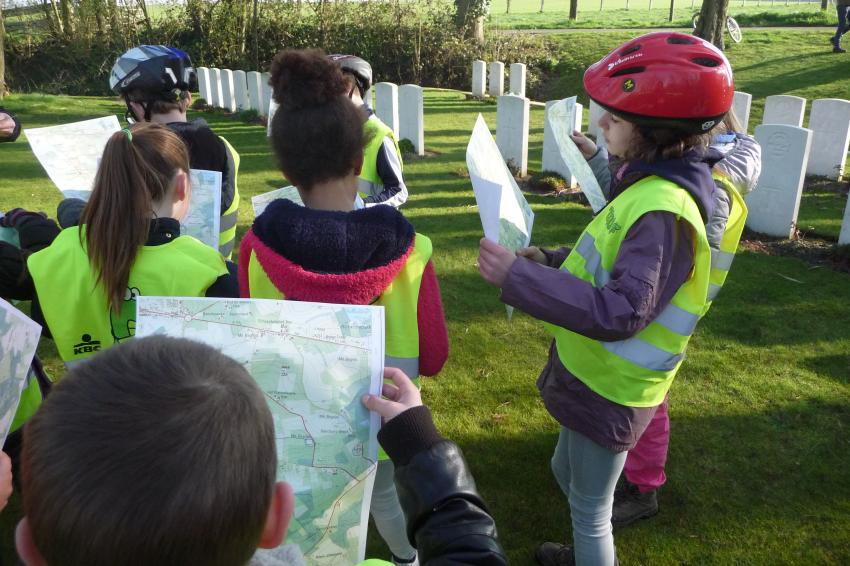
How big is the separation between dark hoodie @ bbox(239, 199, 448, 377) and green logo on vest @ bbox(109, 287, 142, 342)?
512mm

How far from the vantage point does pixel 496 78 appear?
15.7 meters

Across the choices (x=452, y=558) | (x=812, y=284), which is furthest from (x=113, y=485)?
(x=812, y=284)

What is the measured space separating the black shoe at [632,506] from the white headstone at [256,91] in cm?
1273

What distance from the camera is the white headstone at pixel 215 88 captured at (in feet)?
51.6

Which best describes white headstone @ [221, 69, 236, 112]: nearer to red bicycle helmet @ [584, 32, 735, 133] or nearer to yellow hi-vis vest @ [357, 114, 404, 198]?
yellow hi-vis vest @ [357, 114, 404, 198]

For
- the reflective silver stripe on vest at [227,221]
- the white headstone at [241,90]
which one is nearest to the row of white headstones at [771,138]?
the reflective silver stripe on vest at [227,221]

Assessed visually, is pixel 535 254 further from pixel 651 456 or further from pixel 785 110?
pixel 785 110

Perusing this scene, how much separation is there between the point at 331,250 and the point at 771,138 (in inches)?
221

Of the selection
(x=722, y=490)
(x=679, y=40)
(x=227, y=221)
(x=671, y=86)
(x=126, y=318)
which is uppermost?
(x=679, y=40)

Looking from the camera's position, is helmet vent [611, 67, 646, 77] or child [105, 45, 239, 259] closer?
helmet vent [611, 67, 646, 77]

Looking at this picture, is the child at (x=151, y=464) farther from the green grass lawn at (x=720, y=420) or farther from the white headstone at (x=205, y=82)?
the white headstone at (x=205, y=82)

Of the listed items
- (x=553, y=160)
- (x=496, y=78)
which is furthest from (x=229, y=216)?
(x=496, y=78)

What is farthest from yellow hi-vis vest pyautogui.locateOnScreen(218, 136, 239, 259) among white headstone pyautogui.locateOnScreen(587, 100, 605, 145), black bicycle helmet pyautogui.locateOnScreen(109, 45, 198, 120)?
white headstone pyautogui.locateOnScreen(587, 100, 605, 145)

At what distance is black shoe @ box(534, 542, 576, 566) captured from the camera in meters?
2.71
